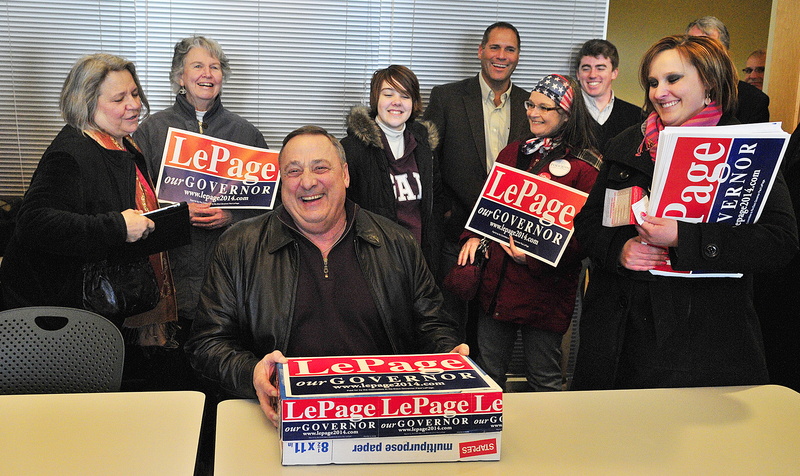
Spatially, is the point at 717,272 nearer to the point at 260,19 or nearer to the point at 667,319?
the point at 667,319

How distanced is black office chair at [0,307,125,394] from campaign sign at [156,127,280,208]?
1.27m

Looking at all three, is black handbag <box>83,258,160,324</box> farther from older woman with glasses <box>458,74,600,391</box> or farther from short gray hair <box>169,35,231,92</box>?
older woman with glasses <box>458,74,600,391</box>

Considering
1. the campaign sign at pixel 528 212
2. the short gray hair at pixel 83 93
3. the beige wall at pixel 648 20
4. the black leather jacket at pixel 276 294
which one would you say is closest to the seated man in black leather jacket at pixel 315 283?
the black leather jacket at pixel 276 294

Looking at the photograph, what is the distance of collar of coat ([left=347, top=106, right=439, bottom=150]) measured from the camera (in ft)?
12.0

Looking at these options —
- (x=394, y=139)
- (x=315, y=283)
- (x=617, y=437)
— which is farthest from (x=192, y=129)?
(x=617, y=437)

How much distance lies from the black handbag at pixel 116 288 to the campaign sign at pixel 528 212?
1.42m

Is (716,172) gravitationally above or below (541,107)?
below

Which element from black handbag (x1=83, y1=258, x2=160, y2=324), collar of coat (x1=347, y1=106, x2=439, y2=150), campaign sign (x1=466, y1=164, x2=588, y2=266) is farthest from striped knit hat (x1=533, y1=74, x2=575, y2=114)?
black handbag (x1=83, y1=258, x2=160, y2=324)

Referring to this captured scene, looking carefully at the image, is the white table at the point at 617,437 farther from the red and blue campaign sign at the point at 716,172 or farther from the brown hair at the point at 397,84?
the brown hair at the point at 397,84

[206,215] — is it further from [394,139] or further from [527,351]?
[527,351]

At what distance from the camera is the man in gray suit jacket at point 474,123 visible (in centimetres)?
405

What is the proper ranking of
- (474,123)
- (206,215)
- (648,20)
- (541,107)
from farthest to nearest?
1. (648,20)
2. (474,123)
3. (206,215)
4. (541,107)

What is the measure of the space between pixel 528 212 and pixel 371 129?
3.06 ft

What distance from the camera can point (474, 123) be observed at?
4.08 meters
